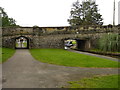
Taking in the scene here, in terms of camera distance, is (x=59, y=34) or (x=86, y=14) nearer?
(x=59, y=34)

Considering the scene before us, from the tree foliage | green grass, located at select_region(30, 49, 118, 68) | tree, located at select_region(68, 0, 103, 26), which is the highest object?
tree, located at select_region(68, 0, 103, 26)

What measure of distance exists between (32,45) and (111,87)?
20.6 metres

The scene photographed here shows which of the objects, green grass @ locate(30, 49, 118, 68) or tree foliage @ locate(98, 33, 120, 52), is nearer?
green grass @ locate(30, 49, 118, 68)

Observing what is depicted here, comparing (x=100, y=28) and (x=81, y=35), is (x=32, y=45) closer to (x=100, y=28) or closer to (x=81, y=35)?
(x=81, y=35)

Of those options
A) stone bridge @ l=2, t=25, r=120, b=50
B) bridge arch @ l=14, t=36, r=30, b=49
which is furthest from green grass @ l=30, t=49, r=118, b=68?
bridge arch @ l=14, t=36, r=30, b=49

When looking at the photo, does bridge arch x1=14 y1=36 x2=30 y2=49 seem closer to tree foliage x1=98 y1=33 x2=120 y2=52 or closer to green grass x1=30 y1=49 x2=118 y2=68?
green grass x1=30 y1=49 x2=118 y2=68

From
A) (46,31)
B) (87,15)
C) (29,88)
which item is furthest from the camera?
(87,15)

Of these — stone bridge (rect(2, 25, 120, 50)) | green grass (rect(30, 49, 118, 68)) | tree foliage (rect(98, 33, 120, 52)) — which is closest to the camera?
green grass (rect(30, 49, 118, 68))

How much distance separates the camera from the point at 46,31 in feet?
80.8

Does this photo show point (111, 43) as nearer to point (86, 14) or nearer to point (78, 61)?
point (78, 61)

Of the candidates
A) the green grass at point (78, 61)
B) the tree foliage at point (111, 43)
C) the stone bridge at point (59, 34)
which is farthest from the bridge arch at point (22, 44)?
the tree foliage at point (111, 43)

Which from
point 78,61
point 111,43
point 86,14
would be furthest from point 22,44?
point 78,61

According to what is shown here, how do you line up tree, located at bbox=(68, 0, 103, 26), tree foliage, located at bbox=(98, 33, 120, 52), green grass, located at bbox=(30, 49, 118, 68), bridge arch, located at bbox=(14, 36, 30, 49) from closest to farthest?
green grass, located at bbox=(30, 49, 118, 68) → tree foliage, located at bbox=(98, 33, 120, 52) → bridge arch, located at bbox=(14, 36, 30, 49) → tree, located at bbox=(68, 0, 103, 26)

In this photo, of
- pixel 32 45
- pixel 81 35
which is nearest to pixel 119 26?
pixel 81 35
